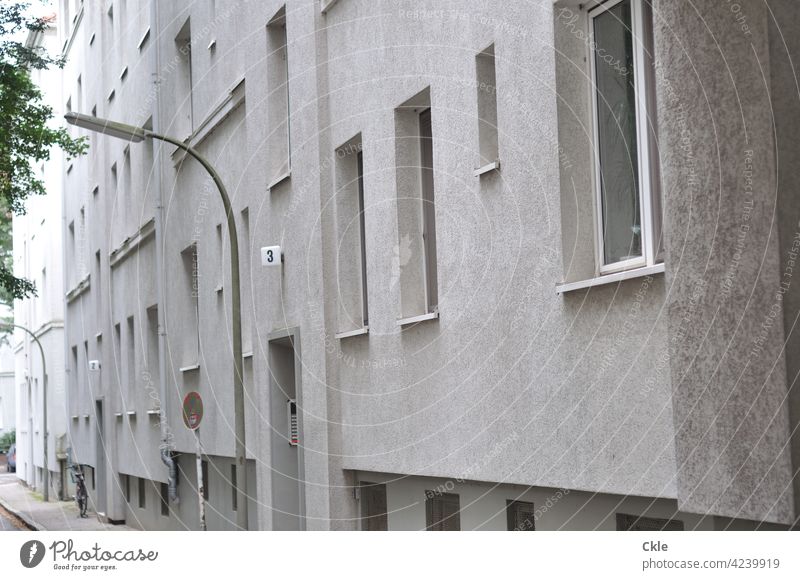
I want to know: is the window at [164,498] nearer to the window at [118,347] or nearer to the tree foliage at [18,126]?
the window at [118,347]

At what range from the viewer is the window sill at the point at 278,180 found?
1283 centimetres

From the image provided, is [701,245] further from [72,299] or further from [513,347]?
[72,299]

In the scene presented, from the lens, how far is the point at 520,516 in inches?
327

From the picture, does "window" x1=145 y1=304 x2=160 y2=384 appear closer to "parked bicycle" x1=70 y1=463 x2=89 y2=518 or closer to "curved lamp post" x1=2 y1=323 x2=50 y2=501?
"parked bicycle" x1=70 y1=463 x2=89 y2=518

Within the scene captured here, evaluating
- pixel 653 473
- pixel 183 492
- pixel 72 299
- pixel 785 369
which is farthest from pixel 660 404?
pixel 183 492

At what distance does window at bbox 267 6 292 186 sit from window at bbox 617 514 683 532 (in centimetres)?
703

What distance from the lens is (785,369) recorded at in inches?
226

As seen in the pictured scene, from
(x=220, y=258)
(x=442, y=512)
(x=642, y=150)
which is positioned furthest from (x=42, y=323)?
(x=642, y=150)

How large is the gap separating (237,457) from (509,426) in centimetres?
504

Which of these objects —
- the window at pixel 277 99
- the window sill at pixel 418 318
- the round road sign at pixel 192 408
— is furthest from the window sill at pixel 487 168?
Result: the window at pixel 277 99

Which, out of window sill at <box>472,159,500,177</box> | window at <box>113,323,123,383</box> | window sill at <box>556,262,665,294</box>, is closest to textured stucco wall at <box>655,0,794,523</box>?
window sill at <box>556,262,665,294</box>

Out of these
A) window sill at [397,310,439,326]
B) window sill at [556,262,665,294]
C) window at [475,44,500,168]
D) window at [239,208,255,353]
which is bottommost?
window sill at [397,310,439,326]

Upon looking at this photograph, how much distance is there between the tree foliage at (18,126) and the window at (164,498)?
3.30 meters

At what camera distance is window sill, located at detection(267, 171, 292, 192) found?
505 inches
